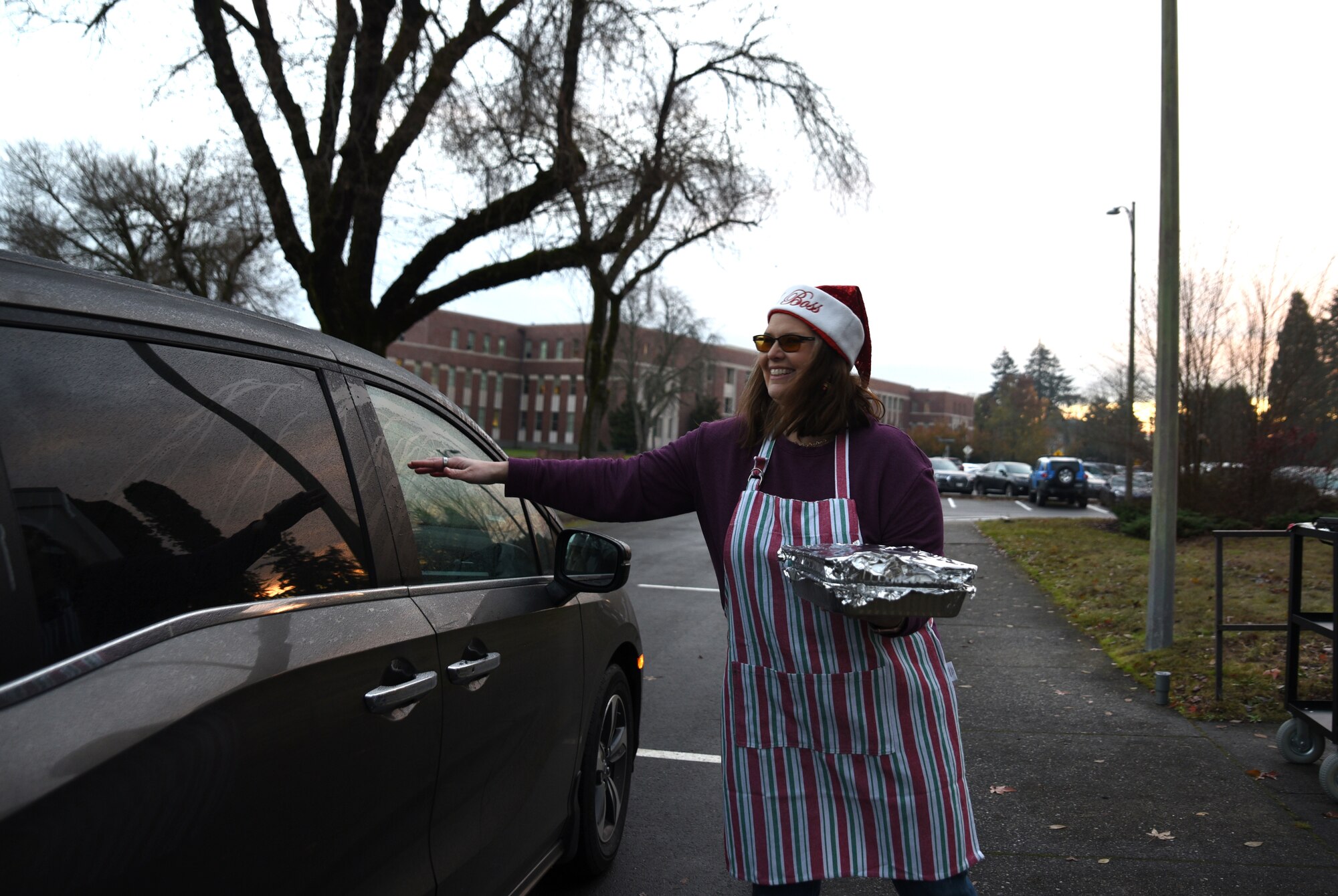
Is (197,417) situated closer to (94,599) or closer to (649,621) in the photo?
(94,599)

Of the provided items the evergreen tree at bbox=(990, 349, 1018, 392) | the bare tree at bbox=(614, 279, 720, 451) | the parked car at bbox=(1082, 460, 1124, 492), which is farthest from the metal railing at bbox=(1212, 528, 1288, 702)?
the evergreen tree at bbox=(990, 349, 1018, 392)

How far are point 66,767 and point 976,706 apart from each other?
6027mm

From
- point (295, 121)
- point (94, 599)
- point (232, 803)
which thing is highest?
point (295, 121)

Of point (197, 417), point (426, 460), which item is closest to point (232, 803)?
point (197, 417)

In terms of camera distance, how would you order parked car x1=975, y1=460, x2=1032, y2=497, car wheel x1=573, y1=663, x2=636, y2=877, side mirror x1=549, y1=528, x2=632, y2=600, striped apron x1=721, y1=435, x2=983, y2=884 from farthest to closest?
parked car x1=975, y1=460, x2=1032, y2=497 → car wheel x1=573, y1=663, x2=636, y2=877 → side mirror x1=549, y1=528, x2=632, y2=600 → striped apron x1=721, y1=435, x2=983, y2=884

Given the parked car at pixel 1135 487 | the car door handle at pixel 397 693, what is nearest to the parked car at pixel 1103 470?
the parked car at pixel 1135 487

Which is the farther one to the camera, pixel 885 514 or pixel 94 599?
pixel 885 514

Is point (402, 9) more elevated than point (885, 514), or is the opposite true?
point (402, 9)

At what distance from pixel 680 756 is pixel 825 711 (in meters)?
3.47

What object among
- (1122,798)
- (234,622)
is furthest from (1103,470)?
(234,622)

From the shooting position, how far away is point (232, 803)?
4.87 feet

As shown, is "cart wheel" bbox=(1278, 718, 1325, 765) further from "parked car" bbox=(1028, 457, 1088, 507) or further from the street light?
"parked car" bbox=(1028, 457, 1088, 507)

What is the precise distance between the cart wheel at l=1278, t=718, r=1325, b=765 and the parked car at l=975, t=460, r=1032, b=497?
3769 centimetres

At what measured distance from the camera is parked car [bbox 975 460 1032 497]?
42.1 m
